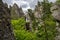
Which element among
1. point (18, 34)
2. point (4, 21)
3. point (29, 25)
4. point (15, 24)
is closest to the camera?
point (4, 21)

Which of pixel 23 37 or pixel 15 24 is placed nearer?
pixel 23 37

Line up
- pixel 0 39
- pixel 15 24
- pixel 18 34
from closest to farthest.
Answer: pixel 0 39 → pixel 18 34 → pixel 15 24

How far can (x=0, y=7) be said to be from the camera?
12531mm

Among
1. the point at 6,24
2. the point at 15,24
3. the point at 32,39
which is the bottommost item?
the point at 32,39

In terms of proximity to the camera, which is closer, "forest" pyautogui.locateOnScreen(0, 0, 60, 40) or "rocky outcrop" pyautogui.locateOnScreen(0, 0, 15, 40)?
"rocky outcrop" pyautogui.locateOnScreen(0, 0, 15, 40)

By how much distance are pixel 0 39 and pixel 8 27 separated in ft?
4.51

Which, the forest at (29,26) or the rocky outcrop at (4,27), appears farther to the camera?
the forest at (29,26)

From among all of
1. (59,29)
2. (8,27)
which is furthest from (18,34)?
(8,27)

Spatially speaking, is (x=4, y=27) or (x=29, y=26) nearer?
(x=4, y=27)

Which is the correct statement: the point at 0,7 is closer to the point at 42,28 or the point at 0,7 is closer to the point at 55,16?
the point at 42,28

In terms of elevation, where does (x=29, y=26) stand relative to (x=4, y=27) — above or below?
below

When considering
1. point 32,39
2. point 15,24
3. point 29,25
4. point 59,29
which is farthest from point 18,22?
point 29,25

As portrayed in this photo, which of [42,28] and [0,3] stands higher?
[0,3]

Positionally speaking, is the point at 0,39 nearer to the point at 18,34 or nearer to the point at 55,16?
the point at 18,34
